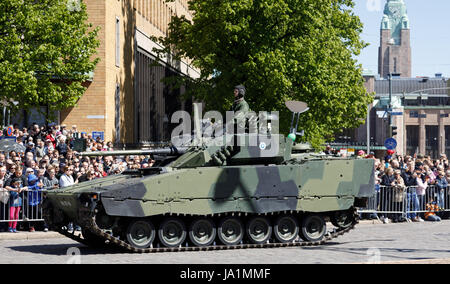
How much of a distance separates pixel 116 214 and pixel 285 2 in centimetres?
2250

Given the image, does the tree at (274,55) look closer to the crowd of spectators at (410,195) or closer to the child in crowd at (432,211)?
the crowd of spectators at (410,195)

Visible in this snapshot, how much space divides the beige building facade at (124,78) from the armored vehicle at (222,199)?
20.8 meters

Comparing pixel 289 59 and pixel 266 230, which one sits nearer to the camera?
pixel 266 230

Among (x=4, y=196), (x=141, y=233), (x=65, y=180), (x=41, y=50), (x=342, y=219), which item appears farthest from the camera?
(x=41, y=50)

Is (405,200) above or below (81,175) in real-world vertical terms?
below

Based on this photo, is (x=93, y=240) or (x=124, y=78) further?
(x=124, y=78)

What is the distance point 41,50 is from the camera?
30625 mm

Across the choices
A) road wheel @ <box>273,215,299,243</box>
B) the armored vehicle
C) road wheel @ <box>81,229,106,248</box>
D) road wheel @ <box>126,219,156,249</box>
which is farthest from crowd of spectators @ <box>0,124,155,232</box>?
road wheel @ <box>273,215,299,243</box>

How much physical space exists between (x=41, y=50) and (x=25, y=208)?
34.8ft

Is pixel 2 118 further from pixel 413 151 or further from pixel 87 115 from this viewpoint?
pixel 413 151

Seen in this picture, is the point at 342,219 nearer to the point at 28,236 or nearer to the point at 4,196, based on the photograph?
the point at 28,236

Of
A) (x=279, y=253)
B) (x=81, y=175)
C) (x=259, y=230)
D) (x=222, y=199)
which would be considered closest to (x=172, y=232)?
(x=222, y=199)
